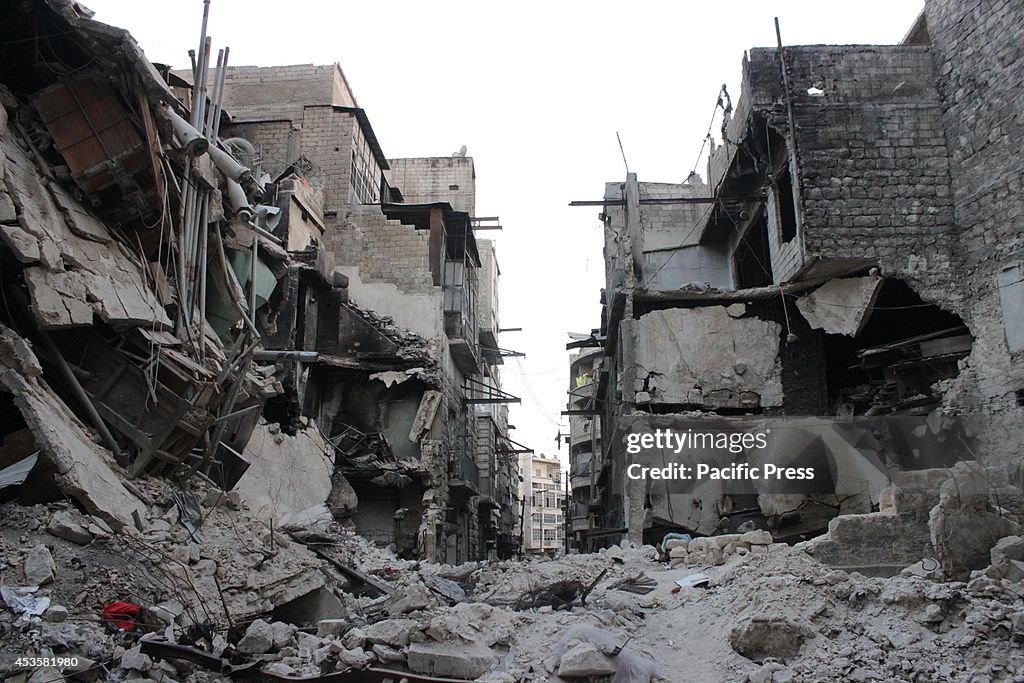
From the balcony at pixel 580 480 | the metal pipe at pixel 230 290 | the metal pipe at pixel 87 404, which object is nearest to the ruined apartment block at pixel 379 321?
the metal pipe at pixel 230 290

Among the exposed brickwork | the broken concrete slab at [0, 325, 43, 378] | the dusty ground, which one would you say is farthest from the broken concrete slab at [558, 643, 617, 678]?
the exposed brickwork

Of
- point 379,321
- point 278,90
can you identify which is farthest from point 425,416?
point 278,90

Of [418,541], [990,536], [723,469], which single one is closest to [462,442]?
[418,541]

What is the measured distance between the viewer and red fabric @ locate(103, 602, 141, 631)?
554 centimetres

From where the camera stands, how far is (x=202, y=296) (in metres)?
9.70

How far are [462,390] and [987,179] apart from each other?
16.1m

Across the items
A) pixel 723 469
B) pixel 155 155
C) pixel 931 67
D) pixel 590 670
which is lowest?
pixel 590 670

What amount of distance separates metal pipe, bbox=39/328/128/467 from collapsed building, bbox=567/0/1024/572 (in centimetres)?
1009

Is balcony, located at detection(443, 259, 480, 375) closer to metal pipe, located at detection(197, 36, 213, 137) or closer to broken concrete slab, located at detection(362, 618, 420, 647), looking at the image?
metal pipe, located at detection(197, 36, 213, 137)

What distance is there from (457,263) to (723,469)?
11.2m

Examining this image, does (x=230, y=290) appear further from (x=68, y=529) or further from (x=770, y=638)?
(x=770, y=638)

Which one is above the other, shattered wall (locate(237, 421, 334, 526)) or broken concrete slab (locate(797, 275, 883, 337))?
broken concrete slab (locate(797, 275, 883, 337))

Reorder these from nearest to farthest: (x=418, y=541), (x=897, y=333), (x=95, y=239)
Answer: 1. (x=95, y=239)
2. (x=897, y=333)
3. (x=418, y=541)

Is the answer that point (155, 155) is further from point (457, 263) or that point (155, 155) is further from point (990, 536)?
point (457, 263)
